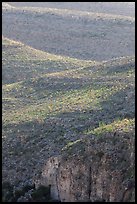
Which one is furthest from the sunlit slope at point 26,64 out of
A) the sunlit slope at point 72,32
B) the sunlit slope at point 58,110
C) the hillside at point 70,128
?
the sunlit slope at point 72,32

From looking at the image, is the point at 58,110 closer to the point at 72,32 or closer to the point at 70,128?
the point at 70,128

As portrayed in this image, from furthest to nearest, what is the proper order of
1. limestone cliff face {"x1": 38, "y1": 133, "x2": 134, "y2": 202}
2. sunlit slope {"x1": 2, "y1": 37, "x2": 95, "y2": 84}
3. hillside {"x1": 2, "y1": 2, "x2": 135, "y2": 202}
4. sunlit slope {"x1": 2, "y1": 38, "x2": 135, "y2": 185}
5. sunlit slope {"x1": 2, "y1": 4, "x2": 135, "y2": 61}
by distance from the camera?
sunlit slope {"x1": 2, "y1": 4, "x2": 135, "y2": 61}, sunlit slope {"x1": 2, "y1": 37, "x2": 95, "y2": 84}, sunlit slope {"x1": 2, "y1": 38, "x2": 135, "y2": 185}, hillside {"x1": 2, "y1": 2, "x2": 135, "y2": 202}, limestone cliff face {"x1": 38, "y1": 133, "x2": 134, "y2": 202}

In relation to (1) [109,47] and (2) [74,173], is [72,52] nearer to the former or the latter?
(1) [109,47]

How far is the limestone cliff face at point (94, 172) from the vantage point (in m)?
21.3

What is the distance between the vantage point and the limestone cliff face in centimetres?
2134

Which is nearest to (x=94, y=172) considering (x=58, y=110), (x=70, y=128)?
(x=70, y=128)

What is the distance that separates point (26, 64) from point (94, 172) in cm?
2937

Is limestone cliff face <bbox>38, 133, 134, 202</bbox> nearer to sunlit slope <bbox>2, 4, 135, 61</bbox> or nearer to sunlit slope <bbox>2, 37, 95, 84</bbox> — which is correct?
sunlit slope <bbox>2, 37, 95, 84</bbox>

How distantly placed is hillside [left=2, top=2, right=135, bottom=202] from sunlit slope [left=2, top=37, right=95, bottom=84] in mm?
182

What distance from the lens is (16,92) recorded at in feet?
128

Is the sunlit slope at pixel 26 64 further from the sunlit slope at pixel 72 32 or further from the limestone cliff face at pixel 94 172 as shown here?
the limestone cliff face at pixel 94 172

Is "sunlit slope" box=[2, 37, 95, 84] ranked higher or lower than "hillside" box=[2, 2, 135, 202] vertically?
lower

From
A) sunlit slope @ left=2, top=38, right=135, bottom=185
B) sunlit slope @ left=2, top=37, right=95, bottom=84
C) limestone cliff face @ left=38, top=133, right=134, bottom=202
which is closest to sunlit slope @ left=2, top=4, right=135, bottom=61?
sunlit slope @ left=2, top=37, right=95, bottom=84

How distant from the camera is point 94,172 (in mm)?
22125
